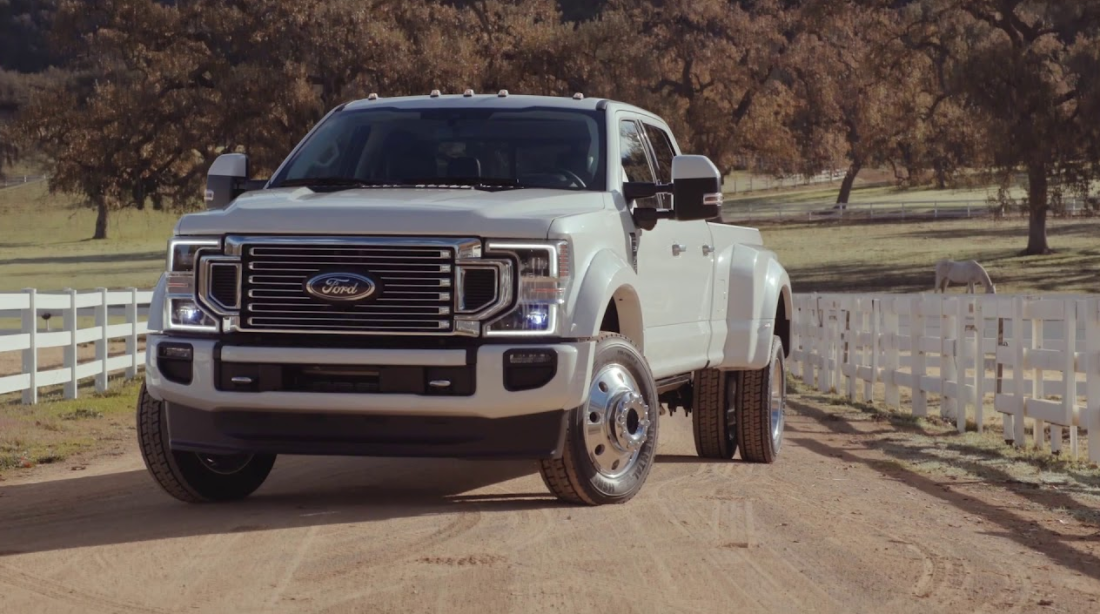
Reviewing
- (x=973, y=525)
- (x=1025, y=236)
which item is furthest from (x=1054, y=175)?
(x=973, y=525)

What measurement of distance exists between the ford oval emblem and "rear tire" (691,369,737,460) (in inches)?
152

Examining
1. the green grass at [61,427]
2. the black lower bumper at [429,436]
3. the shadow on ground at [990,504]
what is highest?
the black lower bumper at [429,436]

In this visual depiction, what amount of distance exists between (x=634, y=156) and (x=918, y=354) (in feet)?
26.2

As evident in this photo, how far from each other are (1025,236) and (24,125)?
3846 cm

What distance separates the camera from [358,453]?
→ 7777 mm

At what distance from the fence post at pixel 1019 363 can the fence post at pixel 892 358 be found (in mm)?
4463

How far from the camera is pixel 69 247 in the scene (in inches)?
3194

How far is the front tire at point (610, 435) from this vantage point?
8.03 metres

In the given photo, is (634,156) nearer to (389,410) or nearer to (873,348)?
(389,410)

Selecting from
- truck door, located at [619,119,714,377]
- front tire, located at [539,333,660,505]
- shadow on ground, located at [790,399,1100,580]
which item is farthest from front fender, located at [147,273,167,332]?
shadow on ground, located at [790,399,1100,580]

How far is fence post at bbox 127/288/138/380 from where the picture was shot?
67.7ft

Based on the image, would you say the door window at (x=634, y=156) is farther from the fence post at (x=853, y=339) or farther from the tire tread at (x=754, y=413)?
the fence post at (x=853, y=339)

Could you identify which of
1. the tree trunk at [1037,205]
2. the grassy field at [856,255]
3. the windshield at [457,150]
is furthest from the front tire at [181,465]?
the tree trunk at [1037,205]

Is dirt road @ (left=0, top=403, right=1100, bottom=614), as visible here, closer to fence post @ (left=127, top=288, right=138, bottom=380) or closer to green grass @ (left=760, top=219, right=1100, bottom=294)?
fence post @ (left=127, top=288, right=138, bottom=380)
